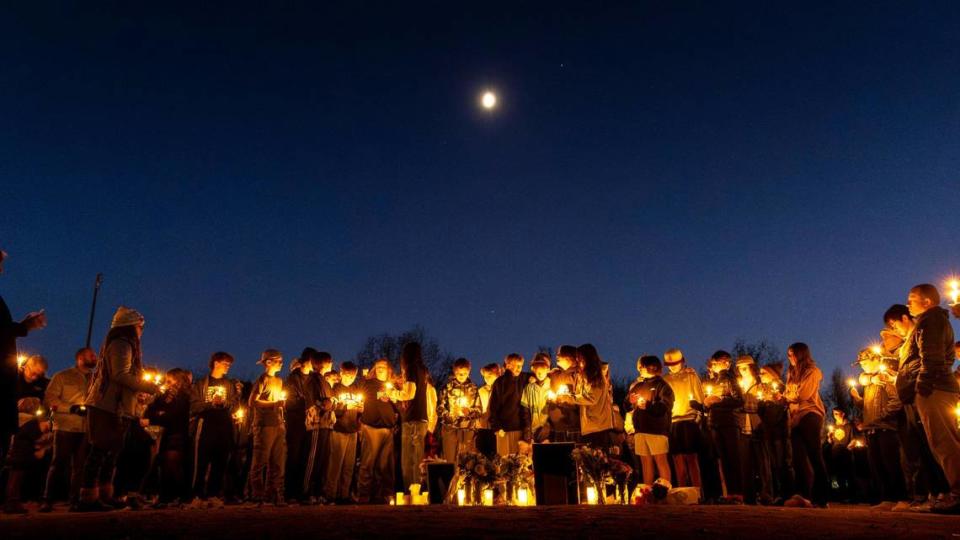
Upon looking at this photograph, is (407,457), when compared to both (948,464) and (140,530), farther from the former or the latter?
(948,464)

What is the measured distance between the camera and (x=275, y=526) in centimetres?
523

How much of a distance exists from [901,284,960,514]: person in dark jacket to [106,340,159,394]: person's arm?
29.5 feet

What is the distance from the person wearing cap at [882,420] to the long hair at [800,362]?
0.84m

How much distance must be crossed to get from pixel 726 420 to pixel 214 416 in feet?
27.2

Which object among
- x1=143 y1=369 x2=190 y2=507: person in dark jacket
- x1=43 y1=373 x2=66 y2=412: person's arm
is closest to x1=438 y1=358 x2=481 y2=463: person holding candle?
x1=143 y1=369 x2=190 y2=507: person in dark jacket

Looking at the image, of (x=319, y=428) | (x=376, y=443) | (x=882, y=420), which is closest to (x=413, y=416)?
(x=376, y=443)

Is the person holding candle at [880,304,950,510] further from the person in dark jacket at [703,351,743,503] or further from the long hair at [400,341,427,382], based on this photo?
the long hair at [400,341,427,382]

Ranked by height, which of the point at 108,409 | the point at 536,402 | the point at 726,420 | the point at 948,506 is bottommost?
the point at 948,506

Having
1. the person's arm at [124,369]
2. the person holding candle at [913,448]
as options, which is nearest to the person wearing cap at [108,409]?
the person's arm at [124,369]

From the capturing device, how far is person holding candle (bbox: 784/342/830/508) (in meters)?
9.41

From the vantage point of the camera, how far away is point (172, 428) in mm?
10859

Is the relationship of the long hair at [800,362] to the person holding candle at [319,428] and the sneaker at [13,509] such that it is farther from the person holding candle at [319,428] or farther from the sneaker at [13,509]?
the sneaker at [13,509]

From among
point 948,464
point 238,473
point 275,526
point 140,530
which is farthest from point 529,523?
point 238,473

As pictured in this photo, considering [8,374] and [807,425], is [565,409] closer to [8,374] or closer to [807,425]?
[807,425]
